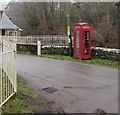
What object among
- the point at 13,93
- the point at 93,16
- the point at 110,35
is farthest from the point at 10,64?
the point at 93,16

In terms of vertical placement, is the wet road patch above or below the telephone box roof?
below

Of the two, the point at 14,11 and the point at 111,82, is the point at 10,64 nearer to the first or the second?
the point at 111,82

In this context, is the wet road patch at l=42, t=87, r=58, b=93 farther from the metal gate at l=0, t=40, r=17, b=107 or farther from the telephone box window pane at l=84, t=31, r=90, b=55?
the telephone box window pane at l=84, t=31, r=90, b=55

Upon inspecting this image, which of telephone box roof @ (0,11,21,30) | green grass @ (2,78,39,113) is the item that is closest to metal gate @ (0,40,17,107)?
green grass @ (2,78,39,113)

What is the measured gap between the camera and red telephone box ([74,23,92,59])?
12.2m

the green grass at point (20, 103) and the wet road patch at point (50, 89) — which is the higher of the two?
the green grass at point (20, 103)

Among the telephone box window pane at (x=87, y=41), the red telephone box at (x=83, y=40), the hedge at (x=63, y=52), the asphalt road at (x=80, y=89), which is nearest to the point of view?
the asphalt road at (x=80, y=89)

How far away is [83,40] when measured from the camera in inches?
483

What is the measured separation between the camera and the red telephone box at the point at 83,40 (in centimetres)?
1222

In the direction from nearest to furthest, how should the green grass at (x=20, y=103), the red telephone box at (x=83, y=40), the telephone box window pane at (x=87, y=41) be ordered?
the green grass at (x=20, y=103) < the red telephone box at (x=83, y=40) < the telephone box window pane at (x=87, y=41)

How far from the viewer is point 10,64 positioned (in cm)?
502

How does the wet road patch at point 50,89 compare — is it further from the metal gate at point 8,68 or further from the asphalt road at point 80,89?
the metal gate at point 8,68

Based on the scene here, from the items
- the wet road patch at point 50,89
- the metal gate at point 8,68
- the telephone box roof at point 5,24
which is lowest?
the wet road patch at point 50,89

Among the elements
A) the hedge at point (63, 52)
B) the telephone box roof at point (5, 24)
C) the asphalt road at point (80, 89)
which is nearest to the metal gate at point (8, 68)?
the asphalt road at point (80, 89)
